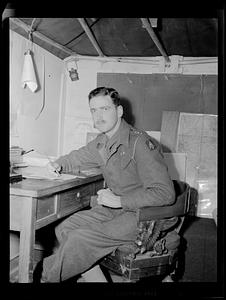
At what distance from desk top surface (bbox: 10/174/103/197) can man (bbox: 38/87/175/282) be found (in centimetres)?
13

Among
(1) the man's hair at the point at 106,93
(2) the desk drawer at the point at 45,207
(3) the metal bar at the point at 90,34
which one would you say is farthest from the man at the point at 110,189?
(3) the metal bar at the point at 90,34

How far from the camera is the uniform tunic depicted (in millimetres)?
1159

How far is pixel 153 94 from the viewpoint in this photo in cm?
145

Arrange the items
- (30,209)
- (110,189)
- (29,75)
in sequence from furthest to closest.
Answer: (110,189) < (29,75) < (30,209)

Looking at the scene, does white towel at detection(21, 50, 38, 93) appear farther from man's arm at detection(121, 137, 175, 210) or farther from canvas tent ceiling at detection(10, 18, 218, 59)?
man's arm at detection(121, 137, 175, 210)

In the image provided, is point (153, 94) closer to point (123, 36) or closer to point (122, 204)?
point (123, 36)

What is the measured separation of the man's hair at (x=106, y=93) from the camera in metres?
1.29

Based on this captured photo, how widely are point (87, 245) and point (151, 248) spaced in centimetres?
26

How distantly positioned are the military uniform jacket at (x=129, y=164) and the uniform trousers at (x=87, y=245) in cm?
8

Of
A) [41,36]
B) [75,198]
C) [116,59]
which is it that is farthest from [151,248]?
[41,36]

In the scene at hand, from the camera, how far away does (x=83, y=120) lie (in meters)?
1.47
